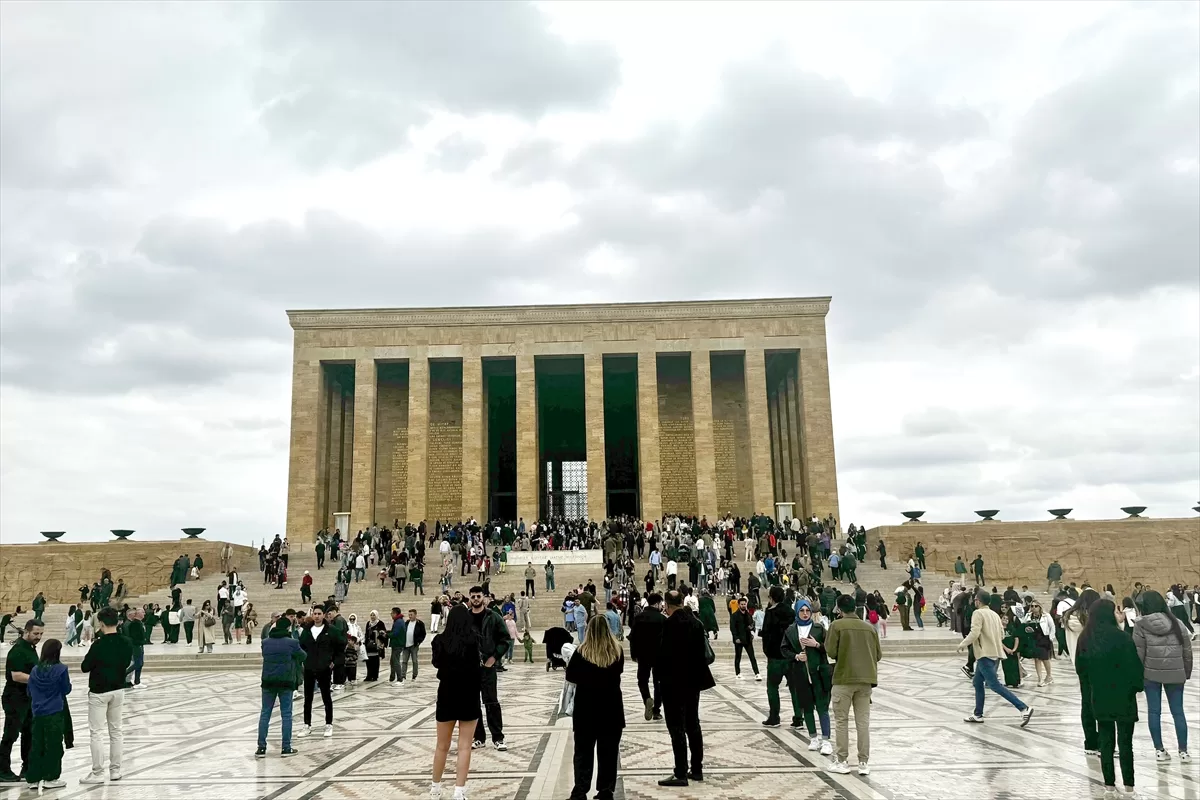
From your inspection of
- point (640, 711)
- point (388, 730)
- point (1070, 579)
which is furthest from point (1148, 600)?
point (1070, 579)

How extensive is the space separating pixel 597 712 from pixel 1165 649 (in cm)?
436

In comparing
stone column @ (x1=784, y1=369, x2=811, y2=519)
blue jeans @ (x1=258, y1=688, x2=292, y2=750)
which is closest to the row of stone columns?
stone column @ (x1=784, y1=369, x2=811, y2=519)

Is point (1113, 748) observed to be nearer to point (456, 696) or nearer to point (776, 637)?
point (776, 637)

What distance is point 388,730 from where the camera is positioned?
8469 mm

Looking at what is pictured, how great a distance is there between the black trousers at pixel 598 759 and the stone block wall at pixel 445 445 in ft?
102

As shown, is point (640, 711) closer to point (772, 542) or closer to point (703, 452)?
point (772, 542)

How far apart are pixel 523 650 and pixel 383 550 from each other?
32.2 ft

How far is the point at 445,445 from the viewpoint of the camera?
3703 centimetres

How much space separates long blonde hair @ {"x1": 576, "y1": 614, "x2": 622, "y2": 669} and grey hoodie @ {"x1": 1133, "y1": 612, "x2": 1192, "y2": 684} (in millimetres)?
4000

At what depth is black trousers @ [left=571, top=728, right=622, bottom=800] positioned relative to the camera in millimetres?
5000

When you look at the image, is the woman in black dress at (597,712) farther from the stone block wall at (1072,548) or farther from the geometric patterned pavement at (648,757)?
the stone block wall at (1072,548)

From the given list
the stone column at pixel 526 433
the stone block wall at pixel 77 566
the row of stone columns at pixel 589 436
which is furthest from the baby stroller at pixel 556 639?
the stone column at pixel 526 433

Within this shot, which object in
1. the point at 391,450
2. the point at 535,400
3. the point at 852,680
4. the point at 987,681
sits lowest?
the point at 987,681

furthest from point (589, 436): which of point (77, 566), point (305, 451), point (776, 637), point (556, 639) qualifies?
point (776, 637)
